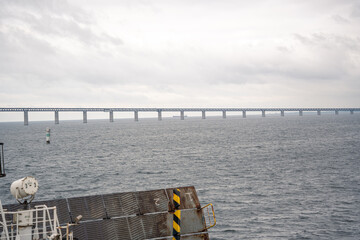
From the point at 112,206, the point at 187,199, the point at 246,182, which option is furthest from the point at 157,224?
the point at 246,182

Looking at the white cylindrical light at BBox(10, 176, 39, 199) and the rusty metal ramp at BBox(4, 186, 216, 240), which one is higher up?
the white cylindrical light at BBox(10, 176, 39, 199)

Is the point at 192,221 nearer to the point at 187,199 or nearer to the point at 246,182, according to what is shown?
the point at 187,199

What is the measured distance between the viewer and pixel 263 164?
55.8 metres

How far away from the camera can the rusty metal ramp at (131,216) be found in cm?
1697

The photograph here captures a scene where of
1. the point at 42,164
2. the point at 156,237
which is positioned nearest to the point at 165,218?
the point at 156,237

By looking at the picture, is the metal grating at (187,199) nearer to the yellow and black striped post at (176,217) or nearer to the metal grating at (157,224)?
the metal grating at (157,224)

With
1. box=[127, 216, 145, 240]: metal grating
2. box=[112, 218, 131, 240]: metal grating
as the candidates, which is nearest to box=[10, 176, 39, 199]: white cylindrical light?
box=[112, 218, 131, 240]: metal grating

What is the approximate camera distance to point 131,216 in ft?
58.1

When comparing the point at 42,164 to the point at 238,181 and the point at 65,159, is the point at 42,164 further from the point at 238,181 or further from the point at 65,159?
the point at 238,181

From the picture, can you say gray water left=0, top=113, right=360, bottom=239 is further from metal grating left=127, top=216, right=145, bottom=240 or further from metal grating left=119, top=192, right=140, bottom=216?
metal grating left=119, top=192, right=140, bottom=216

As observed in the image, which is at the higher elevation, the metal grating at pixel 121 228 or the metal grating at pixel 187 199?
the metal grating at pixel 187 199

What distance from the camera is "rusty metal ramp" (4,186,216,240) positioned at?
17.0 metres

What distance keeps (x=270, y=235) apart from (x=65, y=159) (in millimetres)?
52531


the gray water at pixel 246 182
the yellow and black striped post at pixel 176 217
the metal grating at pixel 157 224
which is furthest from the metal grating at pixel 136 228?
the gray water at pixel 246 182
